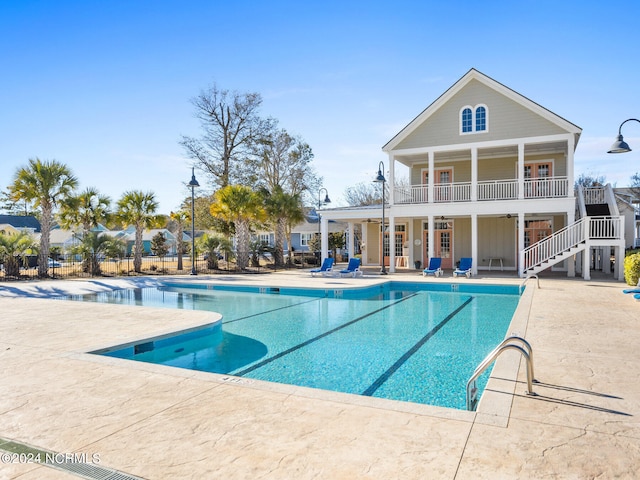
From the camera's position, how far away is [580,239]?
16797 mm

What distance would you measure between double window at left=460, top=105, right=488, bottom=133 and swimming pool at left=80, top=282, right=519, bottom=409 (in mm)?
8259

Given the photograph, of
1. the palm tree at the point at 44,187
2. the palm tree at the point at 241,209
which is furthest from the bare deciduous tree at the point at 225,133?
the palm tree at the point at 44,187

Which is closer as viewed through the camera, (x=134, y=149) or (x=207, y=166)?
(x=134, y=149)

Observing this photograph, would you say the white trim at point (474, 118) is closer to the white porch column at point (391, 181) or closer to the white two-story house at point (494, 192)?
the white two-story house at point (494, 192)

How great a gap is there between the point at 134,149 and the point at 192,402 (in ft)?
70.9

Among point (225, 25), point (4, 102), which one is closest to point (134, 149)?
point (4, 102)

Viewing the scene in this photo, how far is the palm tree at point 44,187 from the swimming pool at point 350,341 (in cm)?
745

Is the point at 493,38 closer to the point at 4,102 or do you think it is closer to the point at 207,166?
the point at 4,102

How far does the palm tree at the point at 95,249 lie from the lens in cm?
2100

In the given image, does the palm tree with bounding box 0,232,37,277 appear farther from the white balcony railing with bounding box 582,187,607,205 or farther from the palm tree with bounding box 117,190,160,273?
the white balcony railing with bounding box 582,187,607,205

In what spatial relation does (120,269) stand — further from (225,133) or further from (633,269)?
(633,269)

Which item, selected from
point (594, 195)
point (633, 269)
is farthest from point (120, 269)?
point (594, 195)

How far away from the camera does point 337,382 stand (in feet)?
20.6

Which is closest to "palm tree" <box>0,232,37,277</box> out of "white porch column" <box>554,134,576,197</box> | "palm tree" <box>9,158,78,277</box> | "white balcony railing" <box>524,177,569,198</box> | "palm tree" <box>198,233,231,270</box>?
"palm tree" <box>9,158,78,277</box>
